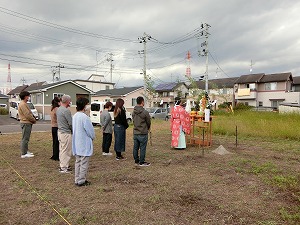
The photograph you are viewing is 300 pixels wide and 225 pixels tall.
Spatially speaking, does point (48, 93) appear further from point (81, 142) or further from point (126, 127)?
point (81, 142)

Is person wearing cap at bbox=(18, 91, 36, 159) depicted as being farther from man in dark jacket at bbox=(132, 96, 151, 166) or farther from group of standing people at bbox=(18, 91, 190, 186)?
man in dark jacket at bbox=(132, 96, 151, 166)

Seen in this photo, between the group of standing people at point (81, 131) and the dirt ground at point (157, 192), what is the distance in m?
0.30

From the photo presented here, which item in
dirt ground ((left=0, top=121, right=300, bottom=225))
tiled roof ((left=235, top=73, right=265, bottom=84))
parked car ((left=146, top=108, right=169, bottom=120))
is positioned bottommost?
dirt ground ((left=0, top=121, right=300, bottom=225))

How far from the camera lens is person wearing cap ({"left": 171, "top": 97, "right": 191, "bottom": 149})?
8203 mm

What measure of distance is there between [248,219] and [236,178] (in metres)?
1.84

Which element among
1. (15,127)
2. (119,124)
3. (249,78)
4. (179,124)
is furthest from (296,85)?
(119,124)

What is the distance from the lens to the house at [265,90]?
3726 centimetres

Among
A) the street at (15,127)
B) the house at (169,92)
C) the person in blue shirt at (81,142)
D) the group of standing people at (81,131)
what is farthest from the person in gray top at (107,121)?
the house at (169,92)

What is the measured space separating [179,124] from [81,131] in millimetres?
4319

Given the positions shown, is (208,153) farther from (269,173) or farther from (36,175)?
(36,175)

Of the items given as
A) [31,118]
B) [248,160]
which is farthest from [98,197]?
[248,160]

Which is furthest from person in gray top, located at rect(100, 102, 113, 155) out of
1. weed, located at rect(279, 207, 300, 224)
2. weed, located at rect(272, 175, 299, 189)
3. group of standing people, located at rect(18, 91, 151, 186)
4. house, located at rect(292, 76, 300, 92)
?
house, located at rect(292, 76, 300, 92)

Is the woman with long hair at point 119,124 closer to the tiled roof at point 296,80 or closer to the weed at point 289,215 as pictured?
the weed at point 289,215

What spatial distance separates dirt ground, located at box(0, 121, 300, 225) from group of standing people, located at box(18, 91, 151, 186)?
302 millimetres
